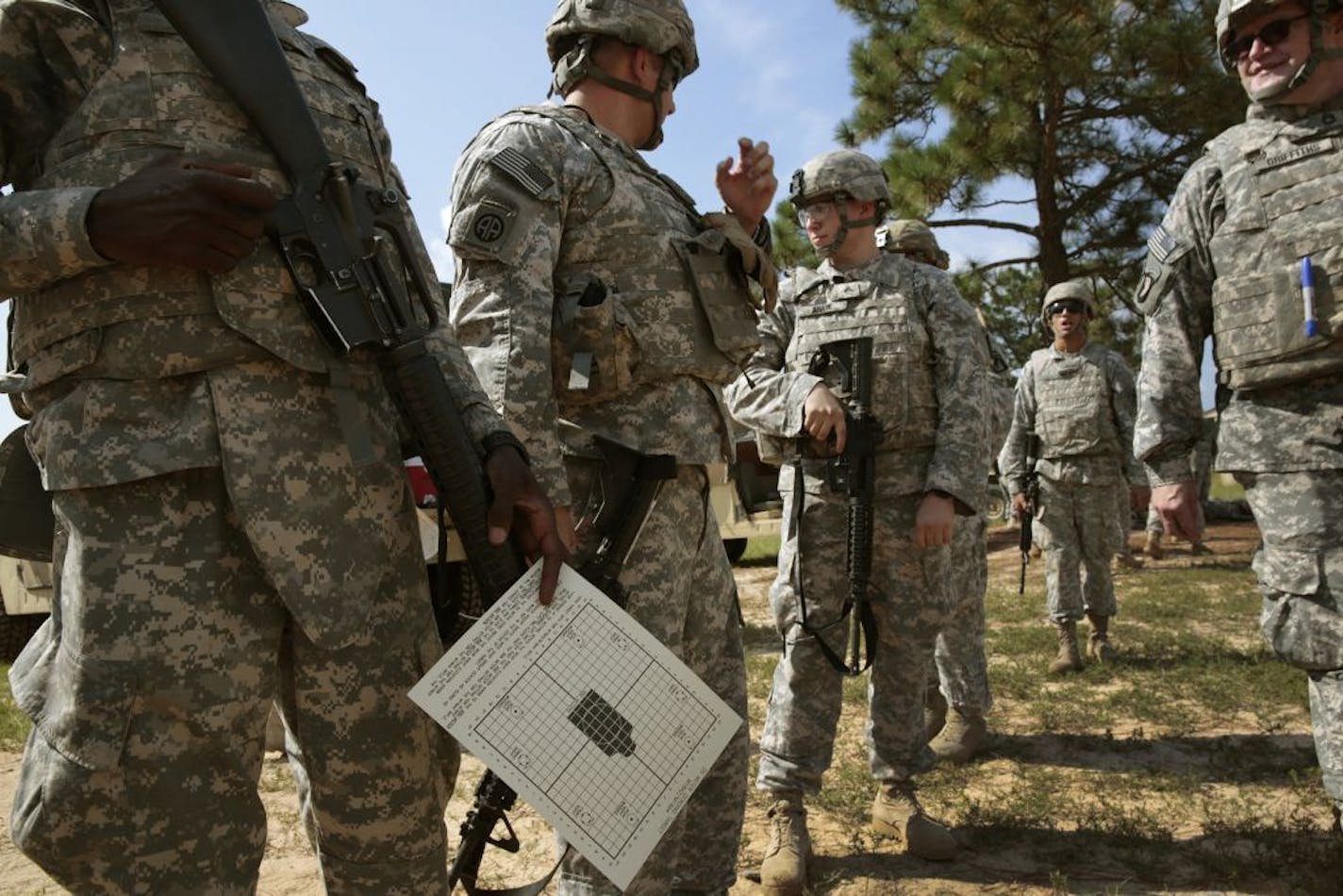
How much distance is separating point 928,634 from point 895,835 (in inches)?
26.9

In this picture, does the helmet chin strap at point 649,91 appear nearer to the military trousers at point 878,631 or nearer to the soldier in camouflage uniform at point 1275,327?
the military trousers at point 878,631

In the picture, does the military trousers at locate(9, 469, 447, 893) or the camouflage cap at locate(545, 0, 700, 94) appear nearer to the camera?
the military trousers at locate(9, 469, 447, 893)

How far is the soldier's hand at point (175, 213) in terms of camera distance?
1396 mm

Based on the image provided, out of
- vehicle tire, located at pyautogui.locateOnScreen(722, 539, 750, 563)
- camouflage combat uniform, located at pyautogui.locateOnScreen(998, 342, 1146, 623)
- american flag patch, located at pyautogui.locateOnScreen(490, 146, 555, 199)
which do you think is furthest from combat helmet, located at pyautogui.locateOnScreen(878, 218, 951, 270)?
vehicle tire, located at pyautogui.locateOnScreen(722, 539, 750, 563)

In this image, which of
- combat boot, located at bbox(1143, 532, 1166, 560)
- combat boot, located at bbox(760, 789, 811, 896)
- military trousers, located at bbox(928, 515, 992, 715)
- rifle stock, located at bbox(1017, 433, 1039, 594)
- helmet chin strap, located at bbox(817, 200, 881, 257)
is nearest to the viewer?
combat boot, located at bbox(760, 789, 811, 896)

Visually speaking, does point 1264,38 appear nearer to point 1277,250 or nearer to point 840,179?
point 1277,250

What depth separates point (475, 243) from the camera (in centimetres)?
207

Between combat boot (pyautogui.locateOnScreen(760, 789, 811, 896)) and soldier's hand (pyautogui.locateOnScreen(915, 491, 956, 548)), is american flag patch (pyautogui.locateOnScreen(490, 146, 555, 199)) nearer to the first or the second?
soldier's hand (pyautogui.locateOnScreen(915, 491, 956, 548))

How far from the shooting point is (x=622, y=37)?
2.33m

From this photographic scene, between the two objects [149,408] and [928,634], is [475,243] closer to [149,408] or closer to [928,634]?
[149,408]

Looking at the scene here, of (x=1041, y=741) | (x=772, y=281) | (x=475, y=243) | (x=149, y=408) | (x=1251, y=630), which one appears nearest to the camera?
(x=149, y=408)

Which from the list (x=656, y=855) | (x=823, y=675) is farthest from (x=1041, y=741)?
(x=656, y=855)

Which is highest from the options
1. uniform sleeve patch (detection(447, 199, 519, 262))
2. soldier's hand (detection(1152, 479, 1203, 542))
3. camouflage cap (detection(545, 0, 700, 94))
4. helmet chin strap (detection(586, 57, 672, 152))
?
camouflage cap (detection(545, 0, 700, 94))

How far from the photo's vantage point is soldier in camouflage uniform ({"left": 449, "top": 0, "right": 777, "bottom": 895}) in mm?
2076
